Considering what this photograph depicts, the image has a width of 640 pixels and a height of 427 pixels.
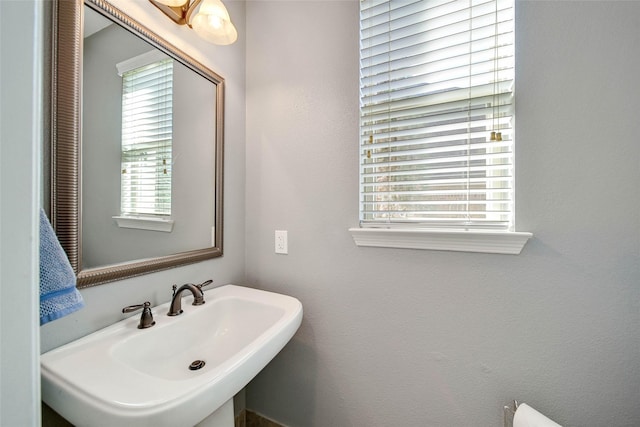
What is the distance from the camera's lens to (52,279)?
54cm

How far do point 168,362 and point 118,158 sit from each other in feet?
2.36

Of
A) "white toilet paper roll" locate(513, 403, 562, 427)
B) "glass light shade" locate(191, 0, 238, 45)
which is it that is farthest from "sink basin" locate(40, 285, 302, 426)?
"glass light shade" locate(191, 0, 238, 45)

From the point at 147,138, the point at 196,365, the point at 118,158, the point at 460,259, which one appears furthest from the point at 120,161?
the point at 460,259

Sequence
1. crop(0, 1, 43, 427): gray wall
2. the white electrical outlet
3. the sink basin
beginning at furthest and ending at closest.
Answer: the white electrical outlet < the sink basin < crop(0, 1, 43, 427): gray wall

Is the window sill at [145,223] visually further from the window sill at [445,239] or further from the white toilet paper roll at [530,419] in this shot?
the white toilet paper roll at [530,419]

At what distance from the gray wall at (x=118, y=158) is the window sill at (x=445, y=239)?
729mm

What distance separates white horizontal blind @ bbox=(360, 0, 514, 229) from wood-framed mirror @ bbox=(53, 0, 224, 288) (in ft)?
2.36

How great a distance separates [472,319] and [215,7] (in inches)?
59.1

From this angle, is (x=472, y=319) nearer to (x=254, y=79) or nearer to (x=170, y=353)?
(x=170, y=353)

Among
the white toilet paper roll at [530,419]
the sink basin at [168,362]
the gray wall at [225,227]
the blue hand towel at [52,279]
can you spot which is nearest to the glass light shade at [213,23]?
the gray wall at [225,227]

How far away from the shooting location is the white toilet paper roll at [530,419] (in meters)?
0.72

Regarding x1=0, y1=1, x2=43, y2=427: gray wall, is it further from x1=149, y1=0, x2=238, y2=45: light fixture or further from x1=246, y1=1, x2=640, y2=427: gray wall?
x1=246, y1=1, x2=640, y2=427: gray wall

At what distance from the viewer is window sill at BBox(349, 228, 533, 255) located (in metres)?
0.84

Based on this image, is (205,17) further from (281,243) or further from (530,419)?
(530,419)
